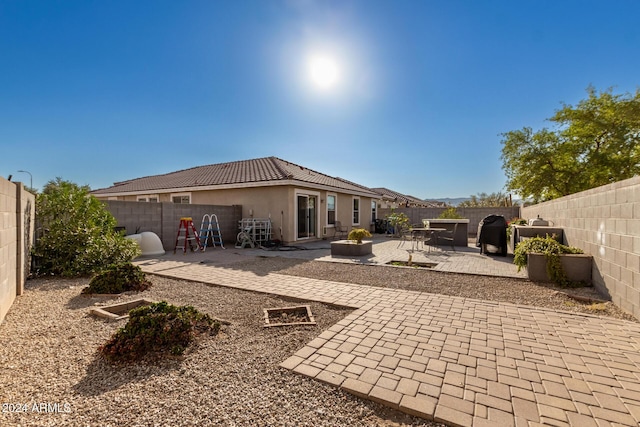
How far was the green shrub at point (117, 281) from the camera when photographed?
4.61 metres

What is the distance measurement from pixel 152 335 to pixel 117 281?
9.07ft

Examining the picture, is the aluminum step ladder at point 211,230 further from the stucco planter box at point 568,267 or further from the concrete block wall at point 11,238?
the stucco planter box at point 568,267

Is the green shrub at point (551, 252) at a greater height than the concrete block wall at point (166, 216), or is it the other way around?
the concrete block wall at point (166, 216)

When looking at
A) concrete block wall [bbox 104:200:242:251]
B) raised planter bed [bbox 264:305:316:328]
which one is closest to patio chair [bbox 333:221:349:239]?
concrete block wall [bbox 104:200:242:251]

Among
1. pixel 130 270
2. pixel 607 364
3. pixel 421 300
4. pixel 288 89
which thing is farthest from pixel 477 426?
pixel 288 89

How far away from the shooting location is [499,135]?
16.8 meters

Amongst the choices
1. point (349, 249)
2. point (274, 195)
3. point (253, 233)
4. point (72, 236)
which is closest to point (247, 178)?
point (274, 195)

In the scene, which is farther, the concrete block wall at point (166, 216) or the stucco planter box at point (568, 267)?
the concrete block wall at point (166, 216)

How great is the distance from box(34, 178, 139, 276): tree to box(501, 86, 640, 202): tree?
1926 centimetres

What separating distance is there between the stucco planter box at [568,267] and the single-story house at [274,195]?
801cm

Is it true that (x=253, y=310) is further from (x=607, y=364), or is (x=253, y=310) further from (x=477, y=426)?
(x=607, y=364)

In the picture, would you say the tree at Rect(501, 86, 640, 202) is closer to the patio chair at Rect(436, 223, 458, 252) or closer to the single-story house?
the patio chair at Rect(436, 223, 458, 252)

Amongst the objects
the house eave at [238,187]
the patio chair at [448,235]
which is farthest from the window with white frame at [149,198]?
the patio chair at [448,235]

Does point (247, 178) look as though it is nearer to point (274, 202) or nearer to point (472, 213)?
point (274, 202)
